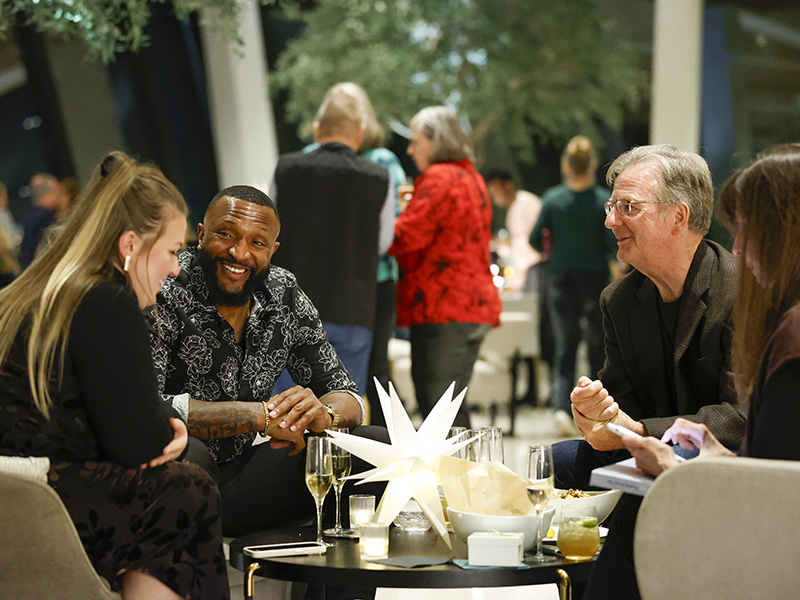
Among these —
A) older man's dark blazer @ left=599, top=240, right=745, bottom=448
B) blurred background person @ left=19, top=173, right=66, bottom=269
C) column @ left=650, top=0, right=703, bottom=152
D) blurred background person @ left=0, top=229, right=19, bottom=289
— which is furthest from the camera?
column @ left=650, top=0, right=703, bottom=152

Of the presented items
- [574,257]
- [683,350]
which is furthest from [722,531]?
[574,257]

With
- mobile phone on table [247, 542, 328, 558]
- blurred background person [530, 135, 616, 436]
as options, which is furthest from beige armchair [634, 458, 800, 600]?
blurred background person [530, 135, 616, 436]

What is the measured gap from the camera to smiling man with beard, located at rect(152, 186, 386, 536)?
8.32ft

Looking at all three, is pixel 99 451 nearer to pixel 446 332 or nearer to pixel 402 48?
pixel 446 332

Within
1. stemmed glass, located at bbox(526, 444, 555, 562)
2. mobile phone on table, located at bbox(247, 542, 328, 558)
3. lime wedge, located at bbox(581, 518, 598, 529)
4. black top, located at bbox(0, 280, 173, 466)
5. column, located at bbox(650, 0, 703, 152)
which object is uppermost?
column, located at bbox(650, 0, 703, 152)

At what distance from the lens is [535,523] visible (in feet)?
6.68

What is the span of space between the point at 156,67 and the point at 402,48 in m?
2.26

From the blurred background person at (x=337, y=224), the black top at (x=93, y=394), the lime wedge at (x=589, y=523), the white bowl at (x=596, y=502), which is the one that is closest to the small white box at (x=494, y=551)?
the lime wedge at (x=589, y=523)

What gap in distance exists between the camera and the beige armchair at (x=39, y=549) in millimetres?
1729

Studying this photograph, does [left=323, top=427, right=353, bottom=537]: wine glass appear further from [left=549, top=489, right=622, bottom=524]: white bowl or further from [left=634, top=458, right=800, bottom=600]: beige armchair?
[left=634, top=458, right=800, bottom=600]: beige armchair

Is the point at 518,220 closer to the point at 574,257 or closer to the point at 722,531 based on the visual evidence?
the point at 574,257

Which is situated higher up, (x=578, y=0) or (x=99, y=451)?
(x=578, y=0)

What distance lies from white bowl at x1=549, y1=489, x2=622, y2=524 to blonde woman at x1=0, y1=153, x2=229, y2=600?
0.78 metres

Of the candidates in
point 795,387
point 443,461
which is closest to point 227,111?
point 443,461
